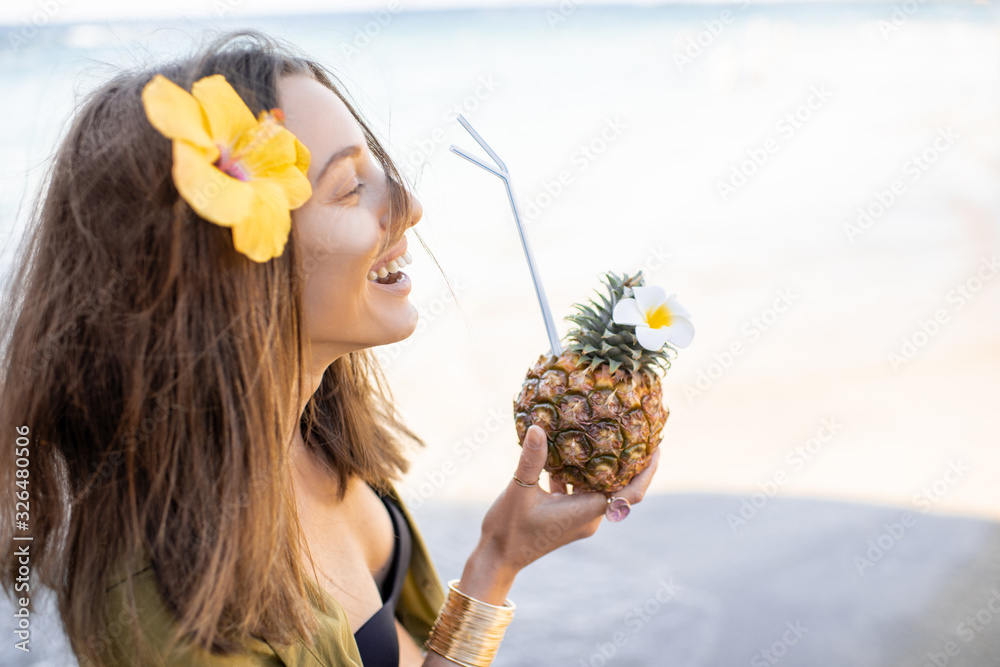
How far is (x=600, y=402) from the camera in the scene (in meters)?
1.51

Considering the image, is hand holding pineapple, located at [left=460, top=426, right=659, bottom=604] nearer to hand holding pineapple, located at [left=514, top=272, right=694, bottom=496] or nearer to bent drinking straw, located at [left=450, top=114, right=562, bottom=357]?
hand holding pineapple, located at [left=514, top=272, right=694, bottom=496]

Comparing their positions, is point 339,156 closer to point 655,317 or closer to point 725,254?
point 655,317

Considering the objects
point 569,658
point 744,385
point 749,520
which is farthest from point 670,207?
point 569,658

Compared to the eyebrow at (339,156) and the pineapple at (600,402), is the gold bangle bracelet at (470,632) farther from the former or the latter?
the eyebrow at (339,156)

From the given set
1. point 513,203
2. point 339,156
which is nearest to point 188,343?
point 339,156

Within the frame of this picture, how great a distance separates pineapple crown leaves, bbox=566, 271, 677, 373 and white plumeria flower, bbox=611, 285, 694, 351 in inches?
1.5

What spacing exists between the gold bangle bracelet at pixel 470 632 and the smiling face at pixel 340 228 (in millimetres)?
577

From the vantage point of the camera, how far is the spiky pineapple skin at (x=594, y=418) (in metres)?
1.51

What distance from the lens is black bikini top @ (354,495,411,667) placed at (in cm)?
147

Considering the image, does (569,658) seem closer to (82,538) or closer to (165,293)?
(82,538)

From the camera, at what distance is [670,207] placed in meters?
6.53

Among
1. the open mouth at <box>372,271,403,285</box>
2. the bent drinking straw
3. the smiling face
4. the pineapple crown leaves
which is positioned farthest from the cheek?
the pineapple crown leaves

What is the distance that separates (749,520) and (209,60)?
10.1 ft

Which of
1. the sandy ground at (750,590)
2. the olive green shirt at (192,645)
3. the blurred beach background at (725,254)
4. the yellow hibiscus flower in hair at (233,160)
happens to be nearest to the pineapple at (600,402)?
the blurred beach background at (725,254)
